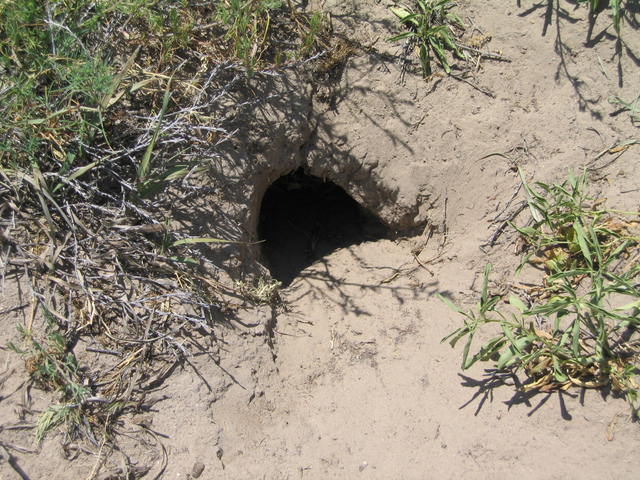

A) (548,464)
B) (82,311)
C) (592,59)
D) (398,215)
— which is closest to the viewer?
(548,464)

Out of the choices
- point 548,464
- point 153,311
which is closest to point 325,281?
point 153,311

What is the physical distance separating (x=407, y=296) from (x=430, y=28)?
5.34ft

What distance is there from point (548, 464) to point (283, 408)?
1.20m

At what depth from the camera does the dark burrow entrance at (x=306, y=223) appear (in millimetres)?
3293

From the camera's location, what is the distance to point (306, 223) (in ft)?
11.8

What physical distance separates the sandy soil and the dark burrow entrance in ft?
0.78

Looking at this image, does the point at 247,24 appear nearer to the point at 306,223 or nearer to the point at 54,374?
the point at 306,223

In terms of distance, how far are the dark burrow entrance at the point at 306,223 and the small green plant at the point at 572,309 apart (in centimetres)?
111

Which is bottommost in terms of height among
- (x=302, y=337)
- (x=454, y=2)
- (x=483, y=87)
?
(x=302, y=337)

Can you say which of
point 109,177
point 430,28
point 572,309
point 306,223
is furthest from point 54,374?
point 430,28

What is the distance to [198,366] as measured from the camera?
7.14ft

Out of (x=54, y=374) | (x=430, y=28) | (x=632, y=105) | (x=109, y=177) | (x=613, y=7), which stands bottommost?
(x=54, y=374)

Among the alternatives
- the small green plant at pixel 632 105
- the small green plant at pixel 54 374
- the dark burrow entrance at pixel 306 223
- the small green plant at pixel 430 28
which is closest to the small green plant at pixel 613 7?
the small green plant at pixel 632 105

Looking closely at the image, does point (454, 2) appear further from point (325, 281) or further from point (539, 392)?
point (539, 392)
